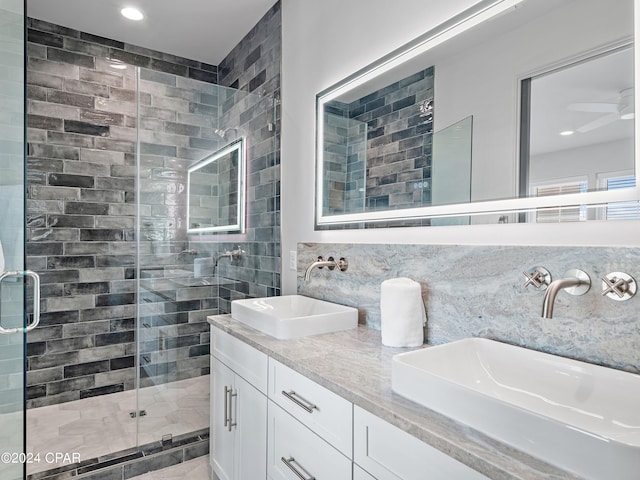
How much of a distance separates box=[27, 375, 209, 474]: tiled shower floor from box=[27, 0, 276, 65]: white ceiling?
7.95 ft

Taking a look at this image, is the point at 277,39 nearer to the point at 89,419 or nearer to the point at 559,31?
the point at 559,31

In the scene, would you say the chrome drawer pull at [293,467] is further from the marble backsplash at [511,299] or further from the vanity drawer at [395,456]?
the marble backsplash at [511,299]

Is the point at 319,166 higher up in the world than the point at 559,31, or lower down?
lower down

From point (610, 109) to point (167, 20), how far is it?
2.80 meters

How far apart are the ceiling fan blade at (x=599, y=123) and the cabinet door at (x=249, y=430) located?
1.34 metres

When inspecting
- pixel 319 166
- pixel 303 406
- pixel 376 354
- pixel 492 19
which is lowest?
pixel 303 406

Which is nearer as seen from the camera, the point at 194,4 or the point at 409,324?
the point at 409,324

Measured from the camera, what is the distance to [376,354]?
50.6 inches

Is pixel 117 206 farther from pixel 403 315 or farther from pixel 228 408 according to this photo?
pixel 403 315

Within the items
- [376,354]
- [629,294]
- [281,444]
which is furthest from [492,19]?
[281,444]

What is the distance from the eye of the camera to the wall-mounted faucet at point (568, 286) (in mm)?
920

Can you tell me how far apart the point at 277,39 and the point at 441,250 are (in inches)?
76.1

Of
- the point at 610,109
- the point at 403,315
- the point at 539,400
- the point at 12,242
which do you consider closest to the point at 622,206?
the point at 610,109

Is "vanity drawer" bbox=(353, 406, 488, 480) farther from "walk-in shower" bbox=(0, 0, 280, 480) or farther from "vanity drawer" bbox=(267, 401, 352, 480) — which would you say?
"walk-in shower" bbox=(0, 0, 280, 480)
